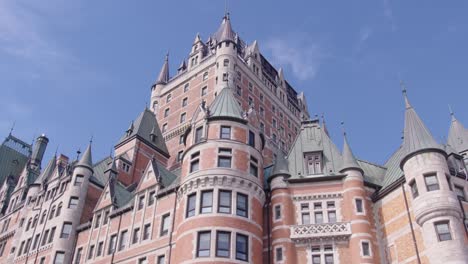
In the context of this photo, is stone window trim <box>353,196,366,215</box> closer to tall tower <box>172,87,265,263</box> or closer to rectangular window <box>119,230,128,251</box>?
tall tower <box>172,87,265,263</box>

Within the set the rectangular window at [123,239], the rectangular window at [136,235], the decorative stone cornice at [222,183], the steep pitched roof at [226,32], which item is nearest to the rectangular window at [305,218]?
the decorative stone cornice at [222,183]

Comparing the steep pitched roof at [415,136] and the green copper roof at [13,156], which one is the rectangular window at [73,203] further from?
the green copper roof at [13,156]

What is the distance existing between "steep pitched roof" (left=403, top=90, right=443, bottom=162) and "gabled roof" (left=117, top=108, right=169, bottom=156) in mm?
40094

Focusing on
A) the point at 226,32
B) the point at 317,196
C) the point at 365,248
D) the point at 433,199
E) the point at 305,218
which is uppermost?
the point at 226,32

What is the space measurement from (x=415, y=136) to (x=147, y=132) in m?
43.7

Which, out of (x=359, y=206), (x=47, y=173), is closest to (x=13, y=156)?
(x=47, y=173)

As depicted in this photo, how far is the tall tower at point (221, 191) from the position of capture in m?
37.8

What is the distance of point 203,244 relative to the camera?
1485 inches

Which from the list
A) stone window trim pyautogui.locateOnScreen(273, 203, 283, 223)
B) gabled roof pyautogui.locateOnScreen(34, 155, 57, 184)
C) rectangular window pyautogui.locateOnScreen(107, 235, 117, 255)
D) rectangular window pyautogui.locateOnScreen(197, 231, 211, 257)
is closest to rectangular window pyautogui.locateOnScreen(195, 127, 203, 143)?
stone window trim pyautogui.locateOnScreen(273, 203, 283, 223)

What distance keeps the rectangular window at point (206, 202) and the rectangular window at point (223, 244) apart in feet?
7.48

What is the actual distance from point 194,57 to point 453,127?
158ft

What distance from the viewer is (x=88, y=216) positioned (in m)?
57.4

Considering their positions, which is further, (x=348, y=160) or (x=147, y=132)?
(x=147, y=132)

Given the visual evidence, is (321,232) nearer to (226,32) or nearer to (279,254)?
(279,254)
